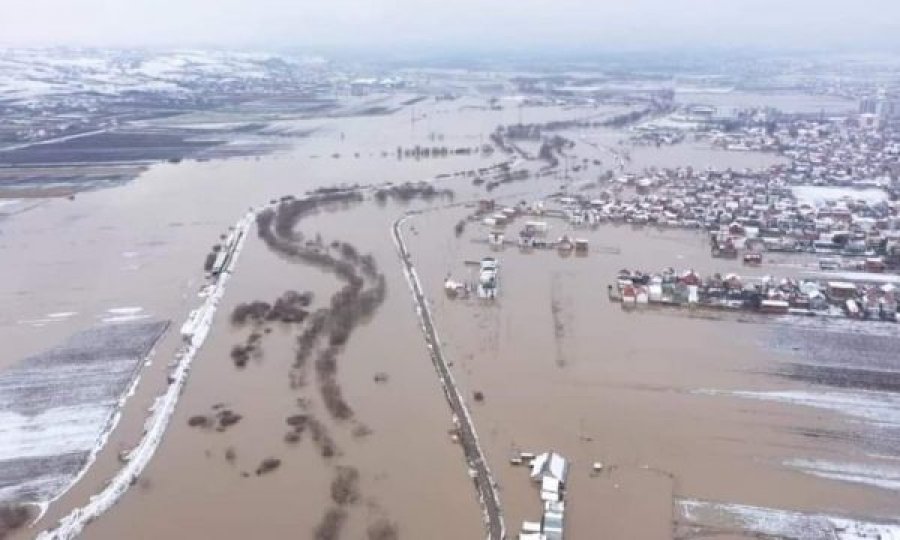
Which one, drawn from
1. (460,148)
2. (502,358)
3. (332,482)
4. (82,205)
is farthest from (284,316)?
(460,148)

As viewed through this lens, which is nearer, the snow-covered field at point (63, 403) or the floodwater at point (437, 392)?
the floodwater at point (437, 392)

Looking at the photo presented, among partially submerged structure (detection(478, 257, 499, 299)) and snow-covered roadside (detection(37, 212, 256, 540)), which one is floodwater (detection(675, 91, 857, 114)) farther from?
snow-covered roadside (detection(37, 212, 256, 540))

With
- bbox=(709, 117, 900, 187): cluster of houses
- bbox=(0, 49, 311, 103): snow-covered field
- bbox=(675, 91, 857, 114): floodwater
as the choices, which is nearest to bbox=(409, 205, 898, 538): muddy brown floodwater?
bbox=(709, 117, 900, 187): cluster of houses

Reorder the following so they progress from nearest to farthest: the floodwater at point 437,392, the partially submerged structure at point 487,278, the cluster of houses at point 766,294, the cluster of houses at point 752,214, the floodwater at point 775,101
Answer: the floodwater at point 437,392 → the cluster of houses at point 766,294 → the partially submerged structure at point 487,278 → the cluster of houses at point 752,214 → the floodwater at point 775,101

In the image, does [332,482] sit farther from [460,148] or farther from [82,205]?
[460,148]

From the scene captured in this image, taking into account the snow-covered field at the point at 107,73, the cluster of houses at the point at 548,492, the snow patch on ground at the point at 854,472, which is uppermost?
the snow-covered field at the point at 107,73

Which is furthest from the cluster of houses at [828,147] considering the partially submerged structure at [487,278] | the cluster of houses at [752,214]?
the partially submerged structure at [487,278]

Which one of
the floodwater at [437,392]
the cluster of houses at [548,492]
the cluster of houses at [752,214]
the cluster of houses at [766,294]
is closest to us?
the cluster of houses at [548,492]

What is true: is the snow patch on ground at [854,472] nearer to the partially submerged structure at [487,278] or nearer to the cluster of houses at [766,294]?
the cluster of houses at [766,294]
